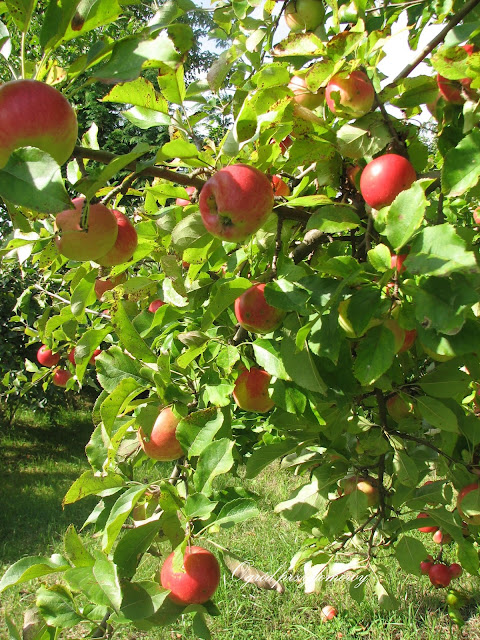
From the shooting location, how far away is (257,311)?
2.81ft

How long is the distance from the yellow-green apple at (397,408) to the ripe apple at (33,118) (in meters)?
0.98

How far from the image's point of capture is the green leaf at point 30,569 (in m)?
0.78

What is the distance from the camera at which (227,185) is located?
2.35 feet

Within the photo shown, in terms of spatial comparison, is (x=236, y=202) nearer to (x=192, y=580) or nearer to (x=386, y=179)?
(x=386, y=179)

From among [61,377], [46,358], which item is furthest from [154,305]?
[46,358]

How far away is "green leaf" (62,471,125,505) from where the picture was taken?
0.87m

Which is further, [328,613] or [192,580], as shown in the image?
[328,613]

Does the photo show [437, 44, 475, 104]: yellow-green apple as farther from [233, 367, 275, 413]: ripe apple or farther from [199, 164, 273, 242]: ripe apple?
[233, 367, 275, 413]: ripe apple

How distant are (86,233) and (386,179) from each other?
0.45 meters

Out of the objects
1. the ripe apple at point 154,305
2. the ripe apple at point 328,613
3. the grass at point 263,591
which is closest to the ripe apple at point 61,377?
the grass at point 263,591

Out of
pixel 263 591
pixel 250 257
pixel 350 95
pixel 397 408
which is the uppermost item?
pixel 350 95

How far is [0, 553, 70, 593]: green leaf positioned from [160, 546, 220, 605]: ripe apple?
0.17 m

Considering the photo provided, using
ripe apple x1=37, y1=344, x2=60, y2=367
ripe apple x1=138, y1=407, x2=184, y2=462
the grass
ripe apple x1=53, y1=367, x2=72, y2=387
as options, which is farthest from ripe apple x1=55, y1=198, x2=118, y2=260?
ripe apple x1=37, y1=344, x2=60, y2=367

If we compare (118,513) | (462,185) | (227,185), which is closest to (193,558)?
(118,513)
